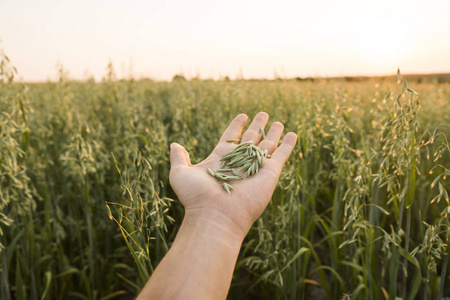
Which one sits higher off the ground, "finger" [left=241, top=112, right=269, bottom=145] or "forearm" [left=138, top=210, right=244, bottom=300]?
"finger" [left=241, top=112, right=269, bottom=145]

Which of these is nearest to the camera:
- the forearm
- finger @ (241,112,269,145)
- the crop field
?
the forearm

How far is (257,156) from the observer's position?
6.45 ft

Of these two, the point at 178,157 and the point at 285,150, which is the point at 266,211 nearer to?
the point at 285,150

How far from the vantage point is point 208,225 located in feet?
4.96

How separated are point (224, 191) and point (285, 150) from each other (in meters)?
0.46

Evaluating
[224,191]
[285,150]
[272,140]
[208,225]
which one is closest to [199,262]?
[208,225]

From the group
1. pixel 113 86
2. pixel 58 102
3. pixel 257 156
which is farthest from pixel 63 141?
pixel 257 156

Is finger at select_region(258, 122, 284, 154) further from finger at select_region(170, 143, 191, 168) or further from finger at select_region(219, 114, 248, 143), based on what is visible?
finger at select_region(170, 143, 191, 168)

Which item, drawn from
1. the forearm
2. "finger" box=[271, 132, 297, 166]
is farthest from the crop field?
the forearm

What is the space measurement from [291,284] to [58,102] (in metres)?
2.67

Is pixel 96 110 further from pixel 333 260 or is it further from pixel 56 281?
pixel 333 260

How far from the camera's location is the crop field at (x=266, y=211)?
1.78m

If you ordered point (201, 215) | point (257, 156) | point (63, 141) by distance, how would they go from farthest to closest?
point (63, 141) → point (257, 156) → point (201, 215)

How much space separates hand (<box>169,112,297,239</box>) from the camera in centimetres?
160
